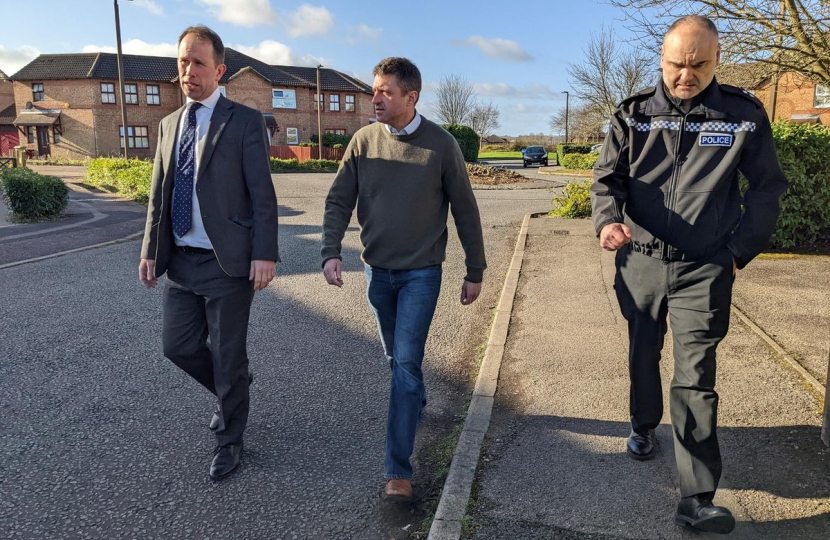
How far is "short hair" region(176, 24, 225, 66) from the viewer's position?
3.21 meters

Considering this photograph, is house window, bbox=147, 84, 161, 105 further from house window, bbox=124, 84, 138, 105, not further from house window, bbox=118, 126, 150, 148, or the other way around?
house window, bbox=118, 126, 150, 148

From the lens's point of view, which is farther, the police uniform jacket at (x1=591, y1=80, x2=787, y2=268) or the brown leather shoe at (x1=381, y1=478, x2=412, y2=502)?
the brown leather shoe at (x1=381, y1=478, x2=412, y2=502)

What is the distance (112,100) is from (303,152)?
15030mm

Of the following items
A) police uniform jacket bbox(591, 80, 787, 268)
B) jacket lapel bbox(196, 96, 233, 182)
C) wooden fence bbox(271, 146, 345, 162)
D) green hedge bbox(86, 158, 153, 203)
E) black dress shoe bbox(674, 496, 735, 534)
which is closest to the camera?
black dress shoe bbox(674, 496, 735, 534)

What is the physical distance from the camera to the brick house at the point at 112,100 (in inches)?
1893

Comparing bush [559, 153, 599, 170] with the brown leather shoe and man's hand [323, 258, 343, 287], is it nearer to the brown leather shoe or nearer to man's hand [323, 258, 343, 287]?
man's hand [323, 258, 343, 287]

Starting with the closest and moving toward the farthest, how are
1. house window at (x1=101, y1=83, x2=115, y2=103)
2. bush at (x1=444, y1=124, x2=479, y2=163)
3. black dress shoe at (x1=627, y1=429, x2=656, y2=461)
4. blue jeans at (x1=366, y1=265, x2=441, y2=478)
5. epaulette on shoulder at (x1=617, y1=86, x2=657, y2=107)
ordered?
epaulette on shoulder at (x1=617, y1=86, x2=657, y2=107)
blue jeans at (x1=366, y1=265, x2=441, y2=478)
black dress shoe at (x1=627, y1=429, x2=656, y2=461)
bush at (x1=444, y1=124, x2=479, y2=163)
house window at (x1=101, y1=83, x2=115, y2=103)

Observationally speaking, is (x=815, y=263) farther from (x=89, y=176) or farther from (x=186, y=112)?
(x=89, y=176)

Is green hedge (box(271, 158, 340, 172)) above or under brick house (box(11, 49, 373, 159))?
under

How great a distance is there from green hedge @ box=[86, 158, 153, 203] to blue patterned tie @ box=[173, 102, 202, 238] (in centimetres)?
1386

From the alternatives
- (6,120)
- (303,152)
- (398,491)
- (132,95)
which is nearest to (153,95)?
(132,95)

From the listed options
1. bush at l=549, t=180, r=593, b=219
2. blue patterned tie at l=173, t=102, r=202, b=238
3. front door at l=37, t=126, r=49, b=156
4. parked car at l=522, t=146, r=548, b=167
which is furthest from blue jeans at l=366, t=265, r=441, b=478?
front door at l=37, t=126, r=49, b=156

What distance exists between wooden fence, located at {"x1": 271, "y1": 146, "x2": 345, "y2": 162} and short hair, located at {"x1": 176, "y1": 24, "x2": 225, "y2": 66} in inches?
1708

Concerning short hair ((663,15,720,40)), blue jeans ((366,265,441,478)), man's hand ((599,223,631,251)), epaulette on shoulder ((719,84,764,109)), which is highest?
short hair ((663,15,720,40))
